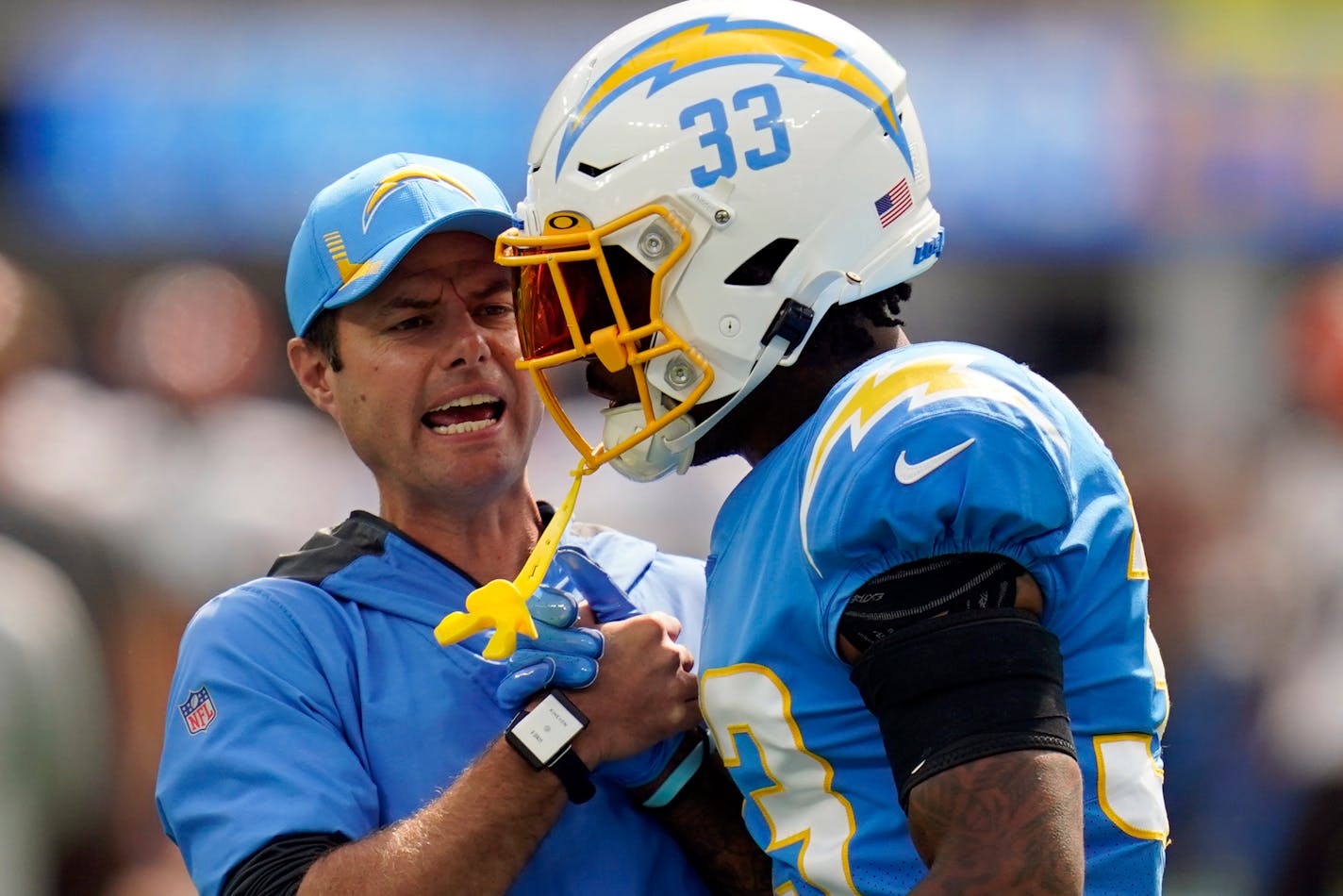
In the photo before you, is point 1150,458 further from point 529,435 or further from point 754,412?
point 754,412

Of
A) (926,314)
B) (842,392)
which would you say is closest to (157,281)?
(926,314)

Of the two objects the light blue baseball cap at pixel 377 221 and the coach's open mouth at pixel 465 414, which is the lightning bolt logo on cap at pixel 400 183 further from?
the coach's open mouth at pixel 465 414

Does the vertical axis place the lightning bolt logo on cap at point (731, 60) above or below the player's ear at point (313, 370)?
above

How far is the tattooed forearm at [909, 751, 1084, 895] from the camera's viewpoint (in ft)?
5.58

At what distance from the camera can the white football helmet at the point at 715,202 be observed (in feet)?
7.11

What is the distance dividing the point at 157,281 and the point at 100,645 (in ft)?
11.9

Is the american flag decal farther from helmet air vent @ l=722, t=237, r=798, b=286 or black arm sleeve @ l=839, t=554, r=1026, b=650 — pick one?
black arm sleeve @ l=839, t=554, r=1026, b=650

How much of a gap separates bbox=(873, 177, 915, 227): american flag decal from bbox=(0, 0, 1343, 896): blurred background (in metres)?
2.64

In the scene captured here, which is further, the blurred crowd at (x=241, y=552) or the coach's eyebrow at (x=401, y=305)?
the blurred crowd at (x=241, y=552)

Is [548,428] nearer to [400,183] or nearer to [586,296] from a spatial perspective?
[400,183]

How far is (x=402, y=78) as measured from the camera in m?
8.70

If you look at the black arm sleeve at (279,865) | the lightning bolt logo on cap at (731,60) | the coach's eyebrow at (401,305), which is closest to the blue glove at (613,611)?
the black arm sleeve at (279,865)

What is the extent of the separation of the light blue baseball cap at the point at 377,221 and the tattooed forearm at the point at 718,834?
3.23 ft

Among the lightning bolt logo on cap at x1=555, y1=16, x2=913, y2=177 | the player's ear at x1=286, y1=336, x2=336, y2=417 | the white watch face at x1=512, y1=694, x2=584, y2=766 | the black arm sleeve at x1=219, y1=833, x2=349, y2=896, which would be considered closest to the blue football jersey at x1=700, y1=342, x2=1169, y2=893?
the white watch face at x1=512, y1=694, x2=584, y2=766
